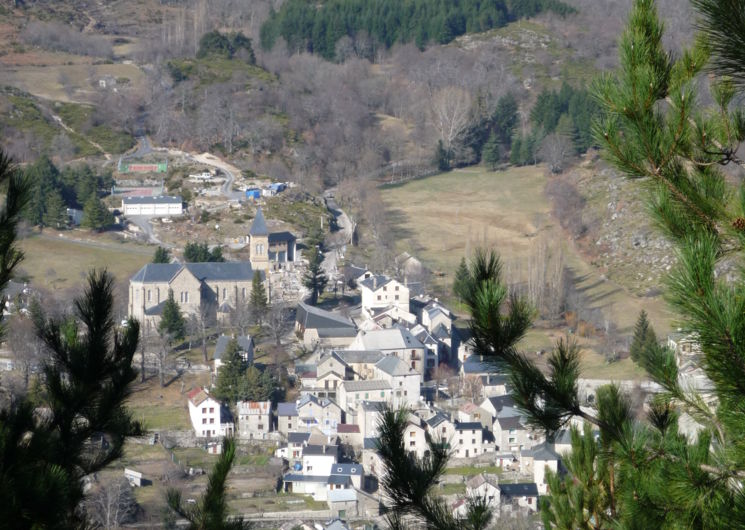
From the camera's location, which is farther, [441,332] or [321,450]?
[441,332]

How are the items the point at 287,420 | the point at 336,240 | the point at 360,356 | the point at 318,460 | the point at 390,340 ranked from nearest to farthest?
the point at 318,460 < the point at 287,420 < the point at 360,356 < the point at 390,340 < the point at 336,240

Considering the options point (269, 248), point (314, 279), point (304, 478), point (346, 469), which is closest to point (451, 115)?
point (269, 248)

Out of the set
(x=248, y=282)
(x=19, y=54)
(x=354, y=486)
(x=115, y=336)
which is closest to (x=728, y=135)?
(x=115, y=336)

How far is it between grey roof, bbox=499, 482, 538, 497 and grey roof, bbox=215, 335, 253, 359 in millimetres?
6364

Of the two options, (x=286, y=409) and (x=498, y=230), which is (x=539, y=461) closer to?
(x=286, y=409)

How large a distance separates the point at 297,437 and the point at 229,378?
1861mm

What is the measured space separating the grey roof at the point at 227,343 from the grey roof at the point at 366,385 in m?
2.14

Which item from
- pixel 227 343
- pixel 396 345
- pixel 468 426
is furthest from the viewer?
pixel 396 345

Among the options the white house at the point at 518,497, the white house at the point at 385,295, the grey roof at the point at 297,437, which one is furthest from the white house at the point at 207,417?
the white house at the point at 385,295

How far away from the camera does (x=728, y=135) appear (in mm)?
3381

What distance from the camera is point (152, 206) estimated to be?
3083cm

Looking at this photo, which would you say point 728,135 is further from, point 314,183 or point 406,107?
point 406,107

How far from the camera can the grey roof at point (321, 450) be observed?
1781 centimetres

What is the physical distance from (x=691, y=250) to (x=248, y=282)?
74.9ft
